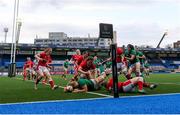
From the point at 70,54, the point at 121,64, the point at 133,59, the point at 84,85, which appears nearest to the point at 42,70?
the point at 84,85

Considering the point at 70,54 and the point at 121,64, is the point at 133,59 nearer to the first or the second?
the point at 121,64

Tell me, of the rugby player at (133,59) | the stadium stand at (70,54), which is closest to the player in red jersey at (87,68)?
the rugby player at (133,59)

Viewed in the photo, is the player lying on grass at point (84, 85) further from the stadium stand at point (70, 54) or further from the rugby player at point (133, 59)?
the stadium stand at point (70, 54)

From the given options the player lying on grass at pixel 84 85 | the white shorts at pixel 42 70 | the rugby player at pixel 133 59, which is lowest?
the player lying on grass at pixel 84 85

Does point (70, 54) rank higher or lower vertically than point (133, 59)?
higher

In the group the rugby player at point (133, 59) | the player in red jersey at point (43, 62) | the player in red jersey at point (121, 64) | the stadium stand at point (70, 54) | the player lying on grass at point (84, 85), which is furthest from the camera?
the stadium stand at point (70, 54)

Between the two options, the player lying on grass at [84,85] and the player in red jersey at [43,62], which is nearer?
the player lying on grass at [84,85]

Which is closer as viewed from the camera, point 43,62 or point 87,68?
point 87,68

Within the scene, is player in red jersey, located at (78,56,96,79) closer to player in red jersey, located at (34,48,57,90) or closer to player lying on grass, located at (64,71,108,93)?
player lying on grass, located at (64,71,108,93)

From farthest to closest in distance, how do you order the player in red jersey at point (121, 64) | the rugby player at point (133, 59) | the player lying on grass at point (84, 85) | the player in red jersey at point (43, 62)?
the player in red jersey at point (121, 64) < the player in red jersey at point (43, 62) < the rugby player at point (133, 59) < the player lying on grass at point (84, 85)

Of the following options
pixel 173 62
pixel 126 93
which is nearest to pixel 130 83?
pixel 126 93

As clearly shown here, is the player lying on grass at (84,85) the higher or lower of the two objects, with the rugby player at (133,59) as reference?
lower

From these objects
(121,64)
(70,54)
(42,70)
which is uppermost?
(70,54)

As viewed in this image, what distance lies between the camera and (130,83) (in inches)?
464
